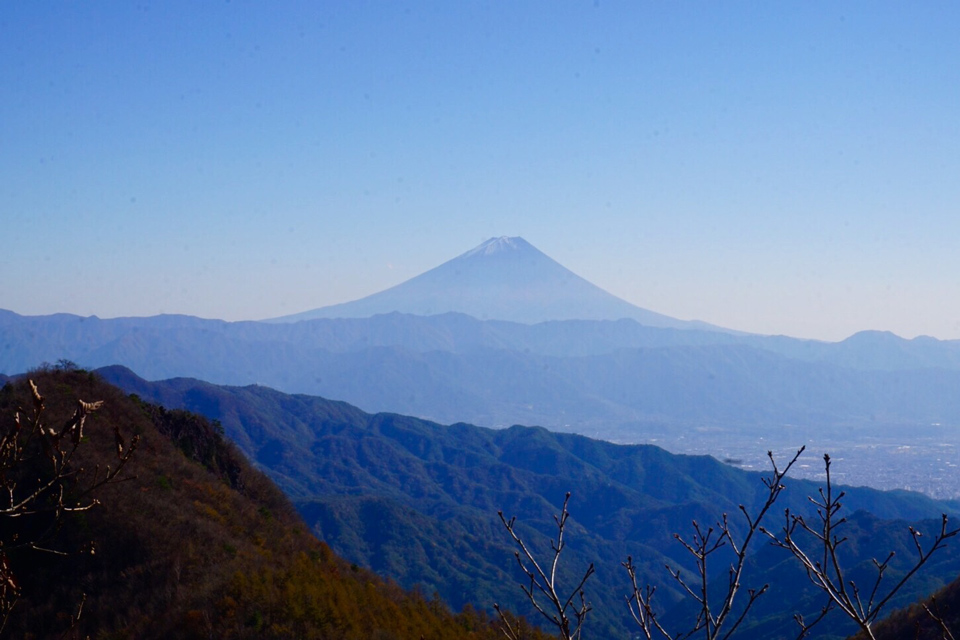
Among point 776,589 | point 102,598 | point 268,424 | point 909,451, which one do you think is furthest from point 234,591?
point 909,451

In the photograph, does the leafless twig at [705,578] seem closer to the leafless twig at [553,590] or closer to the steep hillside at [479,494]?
the leafless twig at [553,590]

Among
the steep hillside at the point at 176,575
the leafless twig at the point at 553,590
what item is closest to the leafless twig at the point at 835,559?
the leafless twig at the point at 553,590

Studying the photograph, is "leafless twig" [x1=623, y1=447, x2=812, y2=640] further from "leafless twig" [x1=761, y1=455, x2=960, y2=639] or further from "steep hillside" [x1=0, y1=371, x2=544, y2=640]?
"steep hillside" [x1=0, y1=371, x2=544, y2=640]

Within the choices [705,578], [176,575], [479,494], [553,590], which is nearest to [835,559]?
[705,578]

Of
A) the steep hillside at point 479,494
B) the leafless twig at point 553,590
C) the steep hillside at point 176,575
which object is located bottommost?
the steep hillside at point 479,494

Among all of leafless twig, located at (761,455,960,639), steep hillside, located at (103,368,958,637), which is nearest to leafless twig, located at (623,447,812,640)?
leafless twig, located at (761,455,960,639)

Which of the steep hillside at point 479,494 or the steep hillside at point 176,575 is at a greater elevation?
the steep hillside at point 176,575

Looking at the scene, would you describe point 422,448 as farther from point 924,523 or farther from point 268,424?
point 924,523
